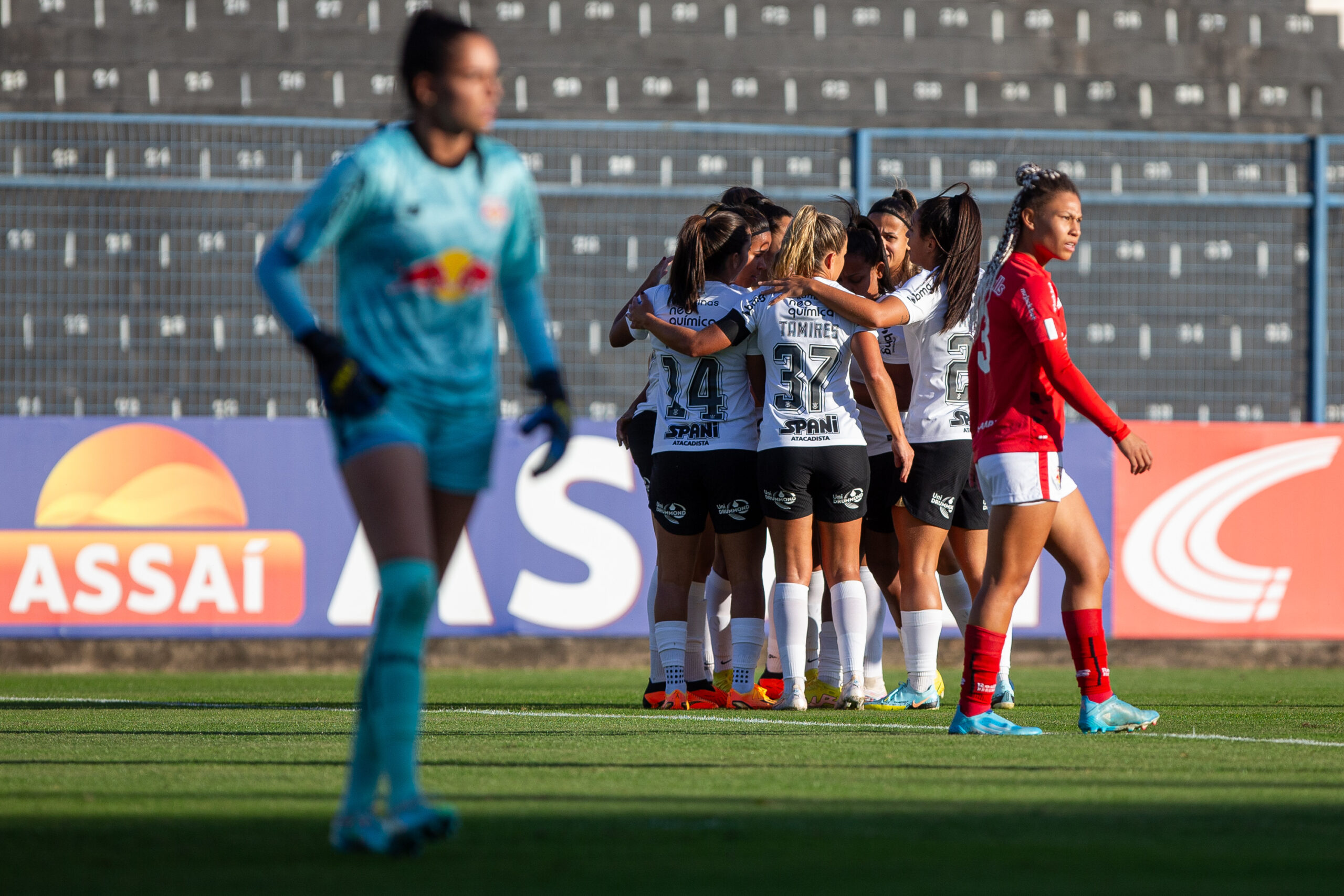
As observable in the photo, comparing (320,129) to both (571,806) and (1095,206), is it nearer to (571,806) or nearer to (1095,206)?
(1095,206)

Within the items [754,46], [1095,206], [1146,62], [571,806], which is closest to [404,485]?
[571,806]

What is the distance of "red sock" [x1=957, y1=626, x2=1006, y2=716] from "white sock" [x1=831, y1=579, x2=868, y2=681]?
1417 millimetres

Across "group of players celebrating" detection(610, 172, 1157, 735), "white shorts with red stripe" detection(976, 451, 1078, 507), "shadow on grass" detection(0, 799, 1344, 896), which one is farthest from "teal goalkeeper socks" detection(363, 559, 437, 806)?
"group of players celebrating" detection(610, 172, 1157, 735)

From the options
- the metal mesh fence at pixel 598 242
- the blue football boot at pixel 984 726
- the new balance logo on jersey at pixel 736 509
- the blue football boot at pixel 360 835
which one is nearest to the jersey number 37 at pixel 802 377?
the new balance logo on jersey at pixel 736 509

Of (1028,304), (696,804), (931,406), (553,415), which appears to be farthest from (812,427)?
(553,415)

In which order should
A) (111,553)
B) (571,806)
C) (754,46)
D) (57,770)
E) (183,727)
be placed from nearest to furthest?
1. (571,806)
2. (57,770)
3. (183,727)
4. (111,553)
5. (754,46)

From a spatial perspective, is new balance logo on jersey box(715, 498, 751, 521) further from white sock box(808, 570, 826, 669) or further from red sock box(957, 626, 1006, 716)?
red sock box(957, 626, 1006, 716)

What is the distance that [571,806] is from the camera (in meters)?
4.33

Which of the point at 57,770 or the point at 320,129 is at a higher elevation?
the point at 320,129

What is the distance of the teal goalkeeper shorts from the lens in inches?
149

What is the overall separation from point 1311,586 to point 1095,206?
3910 millimetres

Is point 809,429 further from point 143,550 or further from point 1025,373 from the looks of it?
point 143,550

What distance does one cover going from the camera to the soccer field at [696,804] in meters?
3.38

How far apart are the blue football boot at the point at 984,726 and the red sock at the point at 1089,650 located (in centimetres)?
32
